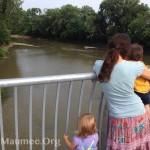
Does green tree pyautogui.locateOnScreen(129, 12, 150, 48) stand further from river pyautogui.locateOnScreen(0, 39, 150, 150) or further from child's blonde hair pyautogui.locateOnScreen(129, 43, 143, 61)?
child's blonde hair pyautogui.locateOnScreen(129, 43, 143, 61)

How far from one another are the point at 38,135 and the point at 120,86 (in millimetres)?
8468

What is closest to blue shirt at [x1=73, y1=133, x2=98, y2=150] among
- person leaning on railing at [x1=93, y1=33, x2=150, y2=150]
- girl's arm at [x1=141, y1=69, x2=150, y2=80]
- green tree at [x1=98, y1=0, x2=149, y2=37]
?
person leaning on railing at [x1=93, y1=33, x2=150, y2=150]

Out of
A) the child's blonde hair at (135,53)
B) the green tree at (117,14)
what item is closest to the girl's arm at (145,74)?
the child's blonde hair at (135,53)

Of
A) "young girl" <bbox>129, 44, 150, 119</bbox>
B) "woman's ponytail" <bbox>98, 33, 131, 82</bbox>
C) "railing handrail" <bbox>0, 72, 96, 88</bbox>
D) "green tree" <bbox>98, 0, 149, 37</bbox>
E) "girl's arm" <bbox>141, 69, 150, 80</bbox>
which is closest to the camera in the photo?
"railing handrail" <bbox>0, 72, 96, 88</bbox>

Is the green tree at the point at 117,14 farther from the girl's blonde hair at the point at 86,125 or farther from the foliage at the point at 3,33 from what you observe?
the girl's blonde hair at the point at 86,125

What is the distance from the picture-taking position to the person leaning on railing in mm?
3141

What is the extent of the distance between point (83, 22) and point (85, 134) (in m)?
65.9

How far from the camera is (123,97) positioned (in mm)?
3227

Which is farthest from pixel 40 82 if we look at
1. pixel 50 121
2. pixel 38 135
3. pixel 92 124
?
pixel 50 121

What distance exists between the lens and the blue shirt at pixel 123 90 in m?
3.16

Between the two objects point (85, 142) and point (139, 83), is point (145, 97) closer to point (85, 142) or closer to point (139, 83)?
point (139, 83)

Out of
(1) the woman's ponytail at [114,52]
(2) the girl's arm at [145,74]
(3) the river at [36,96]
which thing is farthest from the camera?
(3) the river at [36,96]

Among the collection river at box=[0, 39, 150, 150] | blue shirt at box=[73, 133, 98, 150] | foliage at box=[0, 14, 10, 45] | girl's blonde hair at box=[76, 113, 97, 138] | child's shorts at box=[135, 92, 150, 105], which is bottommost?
river at box=[0, 39, 150, 150]

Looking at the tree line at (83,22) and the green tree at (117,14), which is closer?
the tree line at (83,22)
